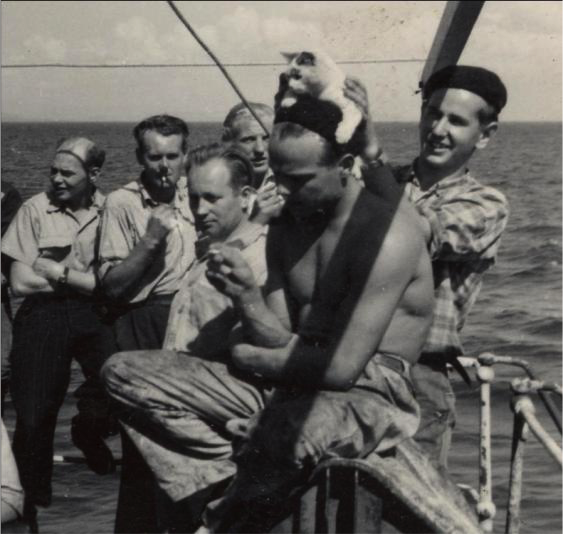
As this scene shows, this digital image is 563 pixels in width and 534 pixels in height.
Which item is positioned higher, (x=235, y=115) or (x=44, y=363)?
(x=235, y=115)

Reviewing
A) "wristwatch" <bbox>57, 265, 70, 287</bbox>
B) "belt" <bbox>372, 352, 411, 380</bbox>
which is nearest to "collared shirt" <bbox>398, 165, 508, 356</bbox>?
"belt" <bbox>372, 352, 411, 380</bbox>

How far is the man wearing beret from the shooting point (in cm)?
431

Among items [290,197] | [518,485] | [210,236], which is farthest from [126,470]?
[290,197]

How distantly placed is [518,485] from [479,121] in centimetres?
194

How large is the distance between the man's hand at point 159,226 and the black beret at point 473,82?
1532mm

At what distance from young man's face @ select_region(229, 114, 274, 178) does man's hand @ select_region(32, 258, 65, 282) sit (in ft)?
3.95

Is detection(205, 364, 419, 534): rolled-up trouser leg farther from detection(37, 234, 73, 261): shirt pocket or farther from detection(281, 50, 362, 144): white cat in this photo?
detection(37, 234, 73, 261): shirt pocket

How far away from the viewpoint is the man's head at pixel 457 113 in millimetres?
4402

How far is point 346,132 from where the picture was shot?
378 centimetres

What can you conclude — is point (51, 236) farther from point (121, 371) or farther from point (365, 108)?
point (365, 108)

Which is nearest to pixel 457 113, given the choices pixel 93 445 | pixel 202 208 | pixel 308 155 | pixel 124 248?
pixel 308 155

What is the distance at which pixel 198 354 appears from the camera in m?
4.27

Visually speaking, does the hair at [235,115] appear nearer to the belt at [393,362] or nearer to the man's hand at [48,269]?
the man's hand at [48,269]

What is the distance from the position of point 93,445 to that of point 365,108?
321 cm
